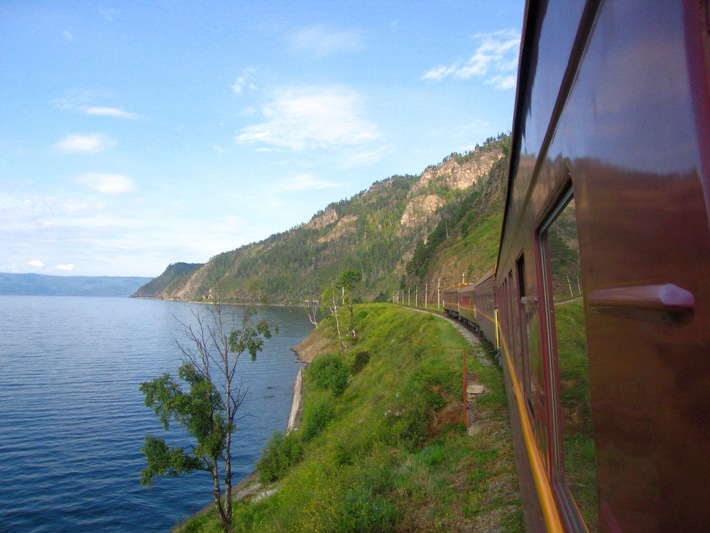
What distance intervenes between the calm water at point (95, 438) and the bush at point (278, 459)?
2.87 meters

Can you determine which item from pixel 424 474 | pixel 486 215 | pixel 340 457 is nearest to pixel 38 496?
pixel 340 457

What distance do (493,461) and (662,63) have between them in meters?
9.09

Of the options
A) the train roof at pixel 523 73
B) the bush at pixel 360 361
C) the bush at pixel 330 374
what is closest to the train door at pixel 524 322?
the train roof at pixel 523 73

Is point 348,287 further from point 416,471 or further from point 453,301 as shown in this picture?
point 416,471

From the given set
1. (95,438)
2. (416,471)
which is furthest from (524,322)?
(95,438)

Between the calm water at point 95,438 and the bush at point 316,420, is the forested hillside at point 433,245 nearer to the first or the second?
the bush at point 316,420

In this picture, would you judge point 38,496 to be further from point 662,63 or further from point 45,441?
point 662,63

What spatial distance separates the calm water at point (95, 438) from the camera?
63.9 feet

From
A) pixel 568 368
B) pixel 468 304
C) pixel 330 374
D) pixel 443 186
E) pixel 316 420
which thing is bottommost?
pixel 316 420

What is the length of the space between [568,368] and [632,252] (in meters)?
1.08

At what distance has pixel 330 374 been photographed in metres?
30.9

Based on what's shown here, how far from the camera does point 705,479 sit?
2.73ft

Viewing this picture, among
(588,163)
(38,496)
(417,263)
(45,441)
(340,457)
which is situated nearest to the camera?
(588,163)

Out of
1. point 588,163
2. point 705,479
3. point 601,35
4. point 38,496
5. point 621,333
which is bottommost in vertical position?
point 38,496
